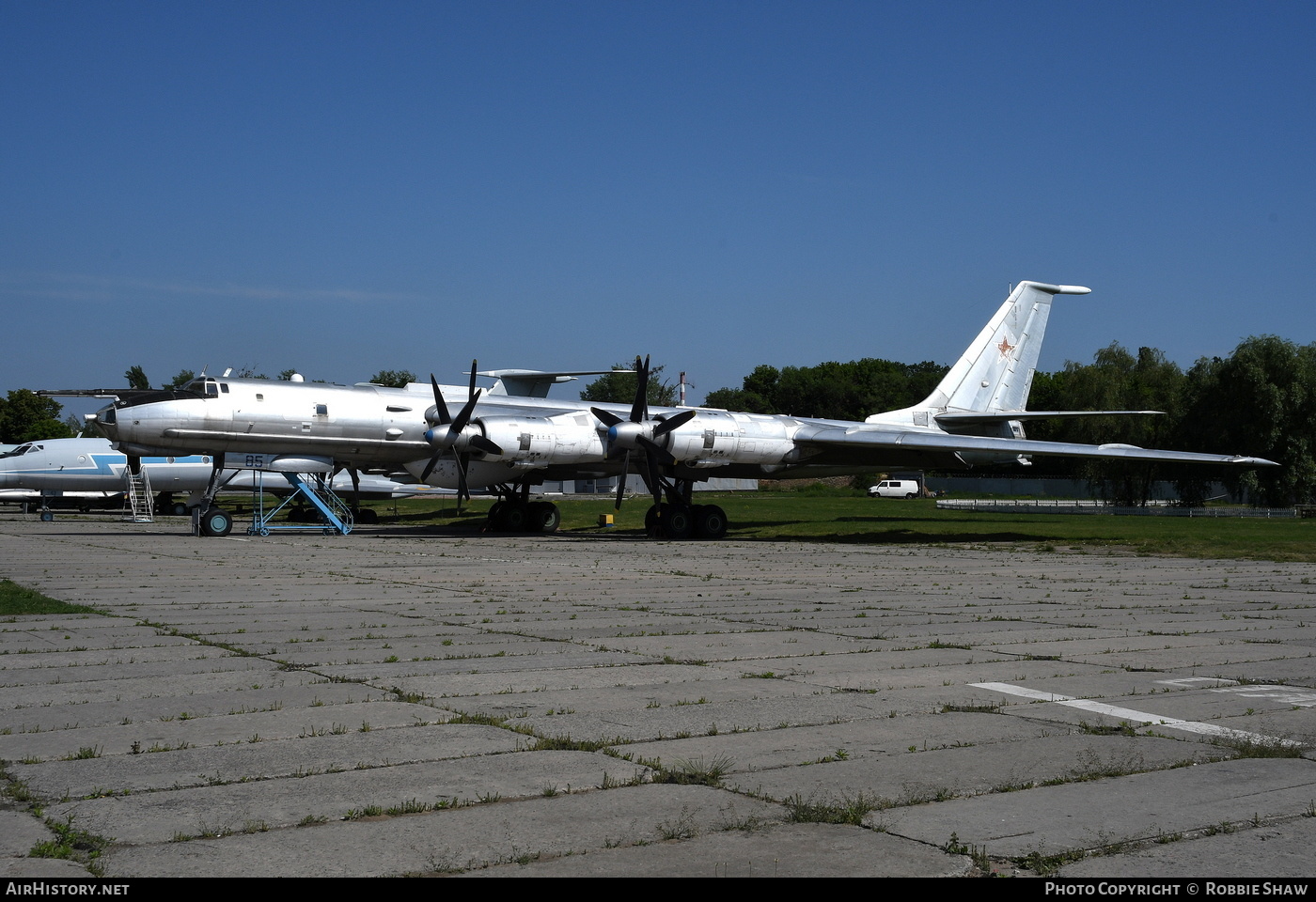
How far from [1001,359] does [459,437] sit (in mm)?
16717

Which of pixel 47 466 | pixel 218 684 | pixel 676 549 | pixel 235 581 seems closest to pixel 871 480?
pixel 47 466

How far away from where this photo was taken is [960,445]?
27.3 metres

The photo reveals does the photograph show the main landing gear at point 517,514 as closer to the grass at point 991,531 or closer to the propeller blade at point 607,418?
the grass at point 991,531

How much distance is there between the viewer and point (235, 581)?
1549 cm

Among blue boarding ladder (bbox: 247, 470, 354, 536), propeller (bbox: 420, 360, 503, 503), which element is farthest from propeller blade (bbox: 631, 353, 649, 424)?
blue boarding ladder (bbox: 247, 470, 354, 536)

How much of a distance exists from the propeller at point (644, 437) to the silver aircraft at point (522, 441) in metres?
0.03

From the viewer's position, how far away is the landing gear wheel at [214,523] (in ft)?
90.6

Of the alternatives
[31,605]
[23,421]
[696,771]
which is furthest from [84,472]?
[23,421]

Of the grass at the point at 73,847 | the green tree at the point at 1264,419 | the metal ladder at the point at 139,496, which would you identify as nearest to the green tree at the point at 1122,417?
the green tree at the point at 1264,419

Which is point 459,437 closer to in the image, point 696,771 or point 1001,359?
point 1001,359

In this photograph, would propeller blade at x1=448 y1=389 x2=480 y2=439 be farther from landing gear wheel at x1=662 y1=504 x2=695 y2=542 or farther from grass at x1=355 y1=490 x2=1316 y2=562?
grass at x1=355 y1=490 x2=1316 y2=562

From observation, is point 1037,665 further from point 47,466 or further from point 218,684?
point 47,466

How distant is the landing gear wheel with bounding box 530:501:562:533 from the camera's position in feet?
A: 105

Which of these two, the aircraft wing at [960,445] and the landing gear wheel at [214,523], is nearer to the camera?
the aircraft wing at [960,445]
